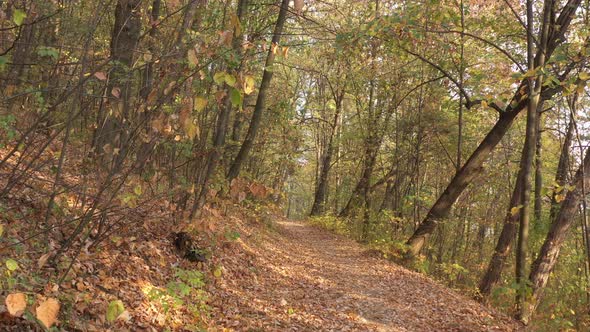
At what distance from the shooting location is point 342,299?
7.35m

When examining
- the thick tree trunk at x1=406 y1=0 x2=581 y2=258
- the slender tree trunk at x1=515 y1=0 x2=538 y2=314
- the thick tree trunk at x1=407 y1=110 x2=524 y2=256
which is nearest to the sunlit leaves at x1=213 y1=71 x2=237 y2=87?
the slender tree trunk at x1=515 y1=0 x2=538 y2=314

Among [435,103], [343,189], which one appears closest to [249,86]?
[435,103]

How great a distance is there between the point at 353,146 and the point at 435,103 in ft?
21.3

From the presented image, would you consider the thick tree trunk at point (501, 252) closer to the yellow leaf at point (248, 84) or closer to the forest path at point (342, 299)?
the forest path at point (342, 299)

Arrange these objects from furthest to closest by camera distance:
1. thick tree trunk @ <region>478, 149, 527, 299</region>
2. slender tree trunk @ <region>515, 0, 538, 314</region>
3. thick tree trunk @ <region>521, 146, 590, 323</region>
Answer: thick tree trunk @ <region>478, 149, 527, 299</region>, thick tree trunk @ <region>521, 146, 590, 323</region>, slender tree trunk @ <region>515, 0, 538, 314</region>

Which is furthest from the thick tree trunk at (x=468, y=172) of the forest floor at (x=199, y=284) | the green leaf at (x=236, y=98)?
the green leaf at (x=236, y=98)

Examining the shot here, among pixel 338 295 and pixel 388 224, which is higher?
pixel 388 224

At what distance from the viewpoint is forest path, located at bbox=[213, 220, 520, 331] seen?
612 centimetres

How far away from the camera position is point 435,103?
44.6ft

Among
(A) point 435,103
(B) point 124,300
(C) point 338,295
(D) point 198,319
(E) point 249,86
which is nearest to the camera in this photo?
(E) point 249,86

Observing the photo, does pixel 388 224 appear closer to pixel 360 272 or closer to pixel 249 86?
pixel 360 272

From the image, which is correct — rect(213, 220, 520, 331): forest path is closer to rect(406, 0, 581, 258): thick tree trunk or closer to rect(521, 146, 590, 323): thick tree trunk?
rect(521, 146, 590, 323): thick tree trunk

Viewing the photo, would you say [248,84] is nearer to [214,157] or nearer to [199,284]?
[199,284]

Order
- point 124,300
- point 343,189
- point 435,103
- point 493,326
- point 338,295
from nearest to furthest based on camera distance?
1. point 124,300
2. point 493,326
3. point 338,295
4. point 435,103
5. point 343,189
